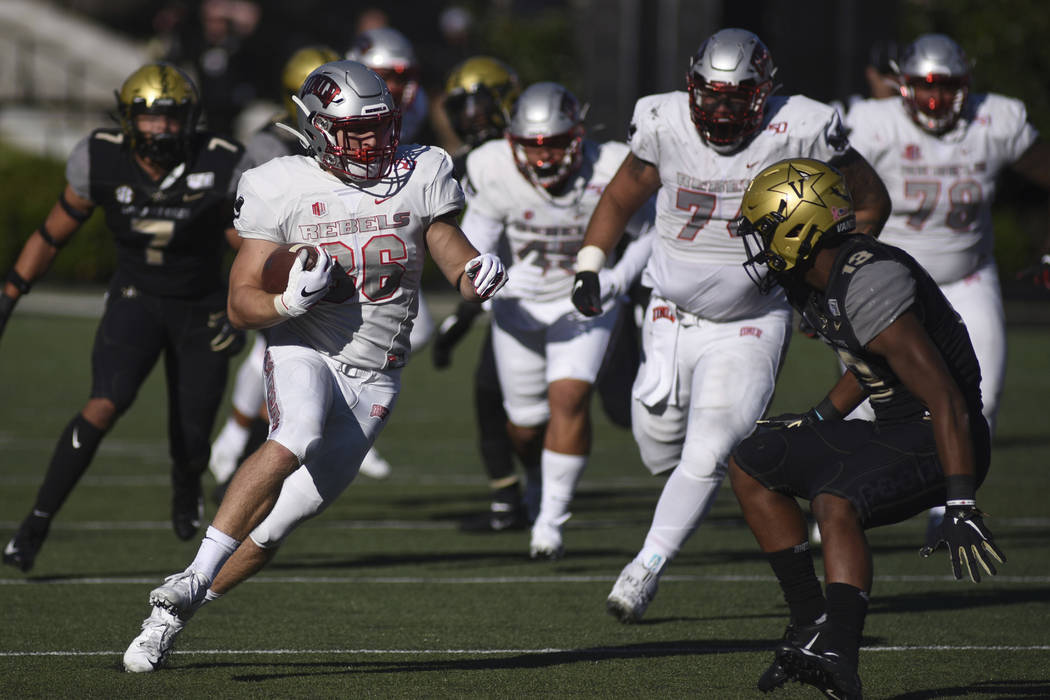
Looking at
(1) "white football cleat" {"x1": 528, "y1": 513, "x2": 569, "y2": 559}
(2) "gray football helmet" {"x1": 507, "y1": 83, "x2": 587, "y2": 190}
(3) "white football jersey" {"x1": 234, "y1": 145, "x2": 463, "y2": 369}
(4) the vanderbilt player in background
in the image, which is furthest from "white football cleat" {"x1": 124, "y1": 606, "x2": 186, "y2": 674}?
(4) the vanderbilt player in background

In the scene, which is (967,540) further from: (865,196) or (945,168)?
(945,168)

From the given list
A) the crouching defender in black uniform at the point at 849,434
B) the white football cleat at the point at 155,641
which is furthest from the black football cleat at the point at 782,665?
the white football cleat at the point at 155,641

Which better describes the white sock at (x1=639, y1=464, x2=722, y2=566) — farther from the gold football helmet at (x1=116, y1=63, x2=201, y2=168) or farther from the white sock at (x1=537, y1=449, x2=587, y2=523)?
the gold football helmet at (x1=116, y1=63, x2=201, y2=168)

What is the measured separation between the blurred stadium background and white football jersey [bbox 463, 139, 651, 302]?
42 cm

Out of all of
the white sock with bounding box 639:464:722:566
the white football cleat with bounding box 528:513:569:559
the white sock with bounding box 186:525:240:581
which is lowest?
the white football cleat with bounding box 528:513:569:559

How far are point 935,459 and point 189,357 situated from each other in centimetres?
345

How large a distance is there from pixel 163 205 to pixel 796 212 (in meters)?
3.01

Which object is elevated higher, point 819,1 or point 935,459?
point 935,459

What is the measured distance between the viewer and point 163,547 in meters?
7.09

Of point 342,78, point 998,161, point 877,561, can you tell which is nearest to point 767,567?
point 877,561

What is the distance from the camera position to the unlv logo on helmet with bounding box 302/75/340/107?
487cm

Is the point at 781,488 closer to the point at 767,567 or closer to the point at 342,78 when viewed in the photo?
the point at 342,78

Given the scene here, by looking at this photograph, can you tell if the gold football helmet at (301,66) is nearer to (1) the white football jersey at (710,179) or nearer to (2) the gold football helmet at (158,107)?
(2) the gold football helmet at (158,107)

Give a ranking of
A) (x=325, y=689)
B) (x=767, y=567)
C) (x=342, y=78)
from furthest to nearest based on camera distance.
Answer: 1. (x=767, y=567)
2. (x=342, y=78)
3. (x=325, y=689)
